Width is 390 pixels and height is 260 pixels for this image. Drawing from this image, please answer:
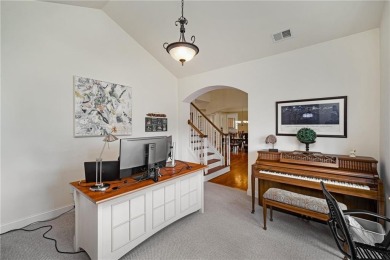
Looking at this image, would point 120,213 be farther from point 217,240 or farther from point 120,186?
point 217,240

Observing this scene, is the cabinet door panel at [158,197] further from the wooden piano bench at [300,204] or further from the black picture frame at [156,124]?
the black picture frame at [156,124]

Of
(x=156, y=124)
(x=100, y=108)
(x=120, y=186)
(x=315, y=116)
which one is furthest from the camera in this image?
(x=156, y=124)

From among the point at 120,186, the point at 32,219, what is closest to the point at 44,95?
the point at 32,219

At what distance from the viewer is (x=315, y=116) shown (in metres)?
2.78

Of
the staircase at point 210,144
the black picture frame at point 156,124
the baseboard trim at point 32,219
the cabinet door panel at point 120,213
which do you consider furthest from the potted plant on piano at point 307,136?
the baseboard trim at point 32,219

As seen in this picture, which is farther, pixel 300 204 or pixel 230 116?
pixel 230 116

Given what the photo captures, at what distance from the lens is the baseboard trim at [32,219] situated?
2.28 m

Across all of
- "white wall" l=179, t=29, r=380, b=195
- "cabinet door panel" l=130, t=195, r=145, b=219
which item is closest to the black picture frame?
"white wall" l=179, t=29, r=380, b=195

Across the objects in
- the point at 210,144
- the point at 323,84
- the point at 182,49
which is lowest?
the point at 210,144

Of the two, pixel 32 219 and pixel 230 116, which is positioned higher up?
pixel 230 116

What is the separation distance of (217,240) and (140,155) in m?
1.43

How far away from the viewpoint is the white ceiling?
2.29 m

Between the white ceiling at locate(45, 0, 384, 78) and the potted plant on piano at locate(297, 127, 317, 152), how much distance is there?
1.46 m

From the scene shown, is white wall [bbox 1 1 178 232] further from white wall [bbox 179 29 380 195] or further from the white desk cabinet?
white wall [bbox 179 29 380 195]
